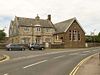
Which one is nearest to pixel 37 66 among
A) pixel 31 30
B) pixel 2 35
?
pixel 31 30

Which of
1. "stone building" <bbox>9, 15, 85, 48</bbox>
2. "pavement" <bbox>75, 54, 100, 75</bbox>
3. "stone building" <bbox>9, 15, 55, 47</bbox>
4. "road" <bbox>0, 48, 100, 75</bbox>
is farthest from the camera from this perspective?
"stone building" <bbox>9, 15, 85, 48</bbox>

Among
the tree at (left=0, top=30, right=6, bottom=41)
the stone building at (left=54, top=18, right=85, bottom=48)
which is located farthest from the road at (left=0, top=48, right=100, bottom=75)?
the tree at (left=0, top=30, right=6, bottom=41)

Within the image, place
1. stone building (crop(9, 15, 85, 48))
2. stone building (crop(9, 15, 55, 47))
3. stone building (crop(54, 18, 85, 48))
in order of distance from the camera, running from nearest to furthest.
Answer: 1. stone building (crop(9, 15, 55, 47))
2. stone building (crop(9, 15, 85, 48))
3. stone building (crop(54, 18, 85, 48))

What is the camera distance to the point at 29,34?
3194 inches

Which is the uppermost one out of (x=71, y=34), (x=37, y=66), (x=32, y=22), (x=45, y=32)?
(x=32, y=22)

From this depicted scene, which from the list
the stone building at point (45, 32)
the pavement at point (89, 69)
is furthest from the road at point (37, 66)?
the stone building at point (45, 32)

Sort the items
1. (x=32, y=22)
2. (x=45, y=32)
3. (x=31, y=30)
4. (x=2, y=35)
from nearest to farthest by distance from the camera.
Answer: (x=31, y=30) → (x=32, y=22) → (x=45, y=32) → (x=2, y=35)

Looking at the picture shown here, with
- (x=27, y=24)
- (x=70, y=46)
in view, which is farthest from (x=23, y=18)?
(x=70, y=46)

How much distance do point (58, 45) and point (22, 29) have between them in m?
11.4

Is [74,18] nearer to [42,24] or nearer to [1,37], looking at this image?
[42,24]

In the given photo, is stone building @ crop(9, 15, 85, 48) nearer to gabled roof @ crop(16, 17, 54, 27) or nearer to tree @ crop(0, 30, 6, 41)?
gabled roof @ crop(16, 17, 54, 27)

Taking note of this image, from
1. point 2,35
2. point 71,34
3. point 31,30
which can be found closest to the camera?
point 31,30

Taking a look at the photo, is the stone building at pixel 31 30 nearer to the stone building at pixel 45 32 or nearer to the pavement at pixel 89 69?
the stone building at pixel 45 32

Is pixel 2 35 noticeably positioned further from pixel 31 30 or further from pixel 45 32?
pixel 45 32
